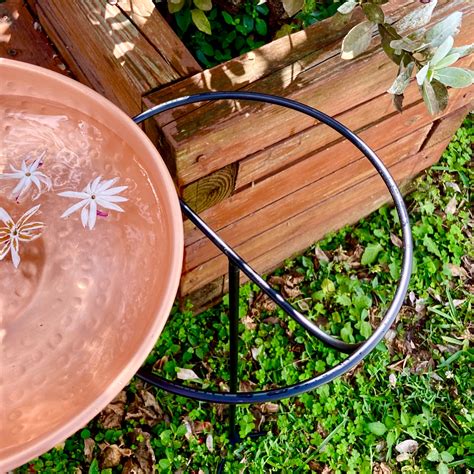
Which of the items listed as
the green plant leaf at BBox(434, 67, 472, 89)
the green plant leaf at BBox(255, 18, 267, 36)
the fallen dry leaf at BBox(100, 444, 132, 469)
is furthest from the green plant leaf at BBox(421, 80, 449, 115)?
the fallen dry leaf at BBox(100, 444, 132, 469)

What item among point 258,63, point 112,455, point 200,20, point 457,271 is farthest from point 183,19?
point 457,271

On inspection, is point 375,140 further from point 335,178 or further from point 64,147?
point 64,147

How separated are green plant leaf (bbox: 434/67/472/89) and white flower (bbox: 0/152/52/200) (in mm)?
768

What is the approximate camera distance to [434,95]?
47.3 inches

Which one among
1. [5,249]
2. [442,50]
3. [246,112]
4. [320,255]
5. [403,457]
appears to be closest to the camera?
[5,249]

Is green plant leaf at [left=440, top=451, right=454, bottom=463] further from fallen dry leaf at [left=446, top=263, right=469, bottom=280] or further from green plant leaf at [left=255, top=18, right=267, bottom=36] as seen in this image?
green plant leaf at [left=255, top=18, right=267, bottom=36]

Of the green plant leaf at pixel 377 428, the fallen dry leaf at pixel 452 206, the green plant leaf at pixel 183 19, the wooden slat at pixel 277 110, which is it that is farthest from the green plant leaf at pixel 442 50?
the fallen dry leaf at pixel 452 206

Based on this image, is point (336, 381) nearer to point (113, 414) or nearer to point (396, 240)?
point (396, 240)

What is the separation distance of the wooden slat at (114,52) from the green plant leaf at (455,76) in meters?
0.56

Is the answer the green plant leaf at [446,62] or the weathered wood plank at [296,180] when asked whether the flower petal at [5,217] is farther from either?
the green plant leaf at [446,62]

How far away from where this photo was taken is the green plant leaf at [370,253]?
2250 mm

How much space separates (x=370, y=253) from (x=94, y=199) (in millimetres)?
1518

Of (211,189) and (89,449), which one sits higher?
(211,189)

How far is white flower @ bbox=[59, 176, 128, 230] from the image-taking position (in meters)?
0.94
